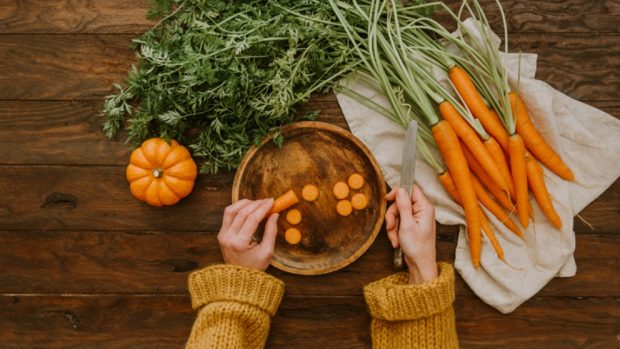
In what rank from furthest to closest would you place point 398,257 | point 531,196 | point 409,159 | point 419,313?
1. point 531,196
2. point 398,257
3. point 409,159
4. point 419,313

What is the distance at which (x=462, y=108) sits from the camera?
1880 mm

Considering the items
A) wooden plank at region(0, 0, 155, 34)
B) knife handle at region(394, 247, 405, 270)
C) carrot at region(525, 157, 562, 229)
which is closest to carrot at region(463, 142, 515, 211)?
carrot at region(525, 157, 562, 229)

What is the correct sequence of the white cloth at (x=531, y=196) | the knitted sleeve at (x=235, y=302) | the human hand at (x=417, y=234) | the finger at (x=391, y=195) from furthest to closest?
1. the white cloth at (x=531, y=196)
2. the finger at (x=391, y=195)
3. the human hand at (x=417, y=234)
4. the knitted sleeve at (x=235, y=302)

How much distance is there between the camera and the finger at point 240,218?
5.92 ft

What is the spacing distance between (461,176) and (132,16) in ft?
4.87

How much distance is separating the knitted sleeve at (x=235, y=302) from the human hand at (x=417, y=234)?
0.49 meters

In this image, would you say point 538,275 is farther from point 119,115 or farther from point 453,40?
point 119,115

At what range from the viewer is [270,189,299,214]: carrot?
191 cm

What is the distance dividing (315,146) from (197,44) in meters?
0.60

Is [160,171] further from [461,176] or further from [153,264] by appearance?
[461,176]

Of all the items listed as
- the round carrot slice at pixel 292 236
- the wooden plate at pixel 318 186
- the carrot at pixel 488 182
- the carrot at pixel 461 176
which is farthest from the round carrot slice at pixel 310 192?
the carrot at pixel 488 182

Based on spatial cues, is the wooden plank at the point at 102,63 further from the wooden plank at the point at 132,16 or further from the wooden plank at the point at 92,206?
the wooden plank at the point at 92,206

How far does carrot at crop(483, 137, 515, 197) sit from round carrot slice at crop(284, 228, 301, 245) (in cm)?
81

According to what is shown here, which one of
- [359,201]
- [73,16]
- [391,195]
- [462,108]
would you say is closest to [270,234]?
[359,201]
